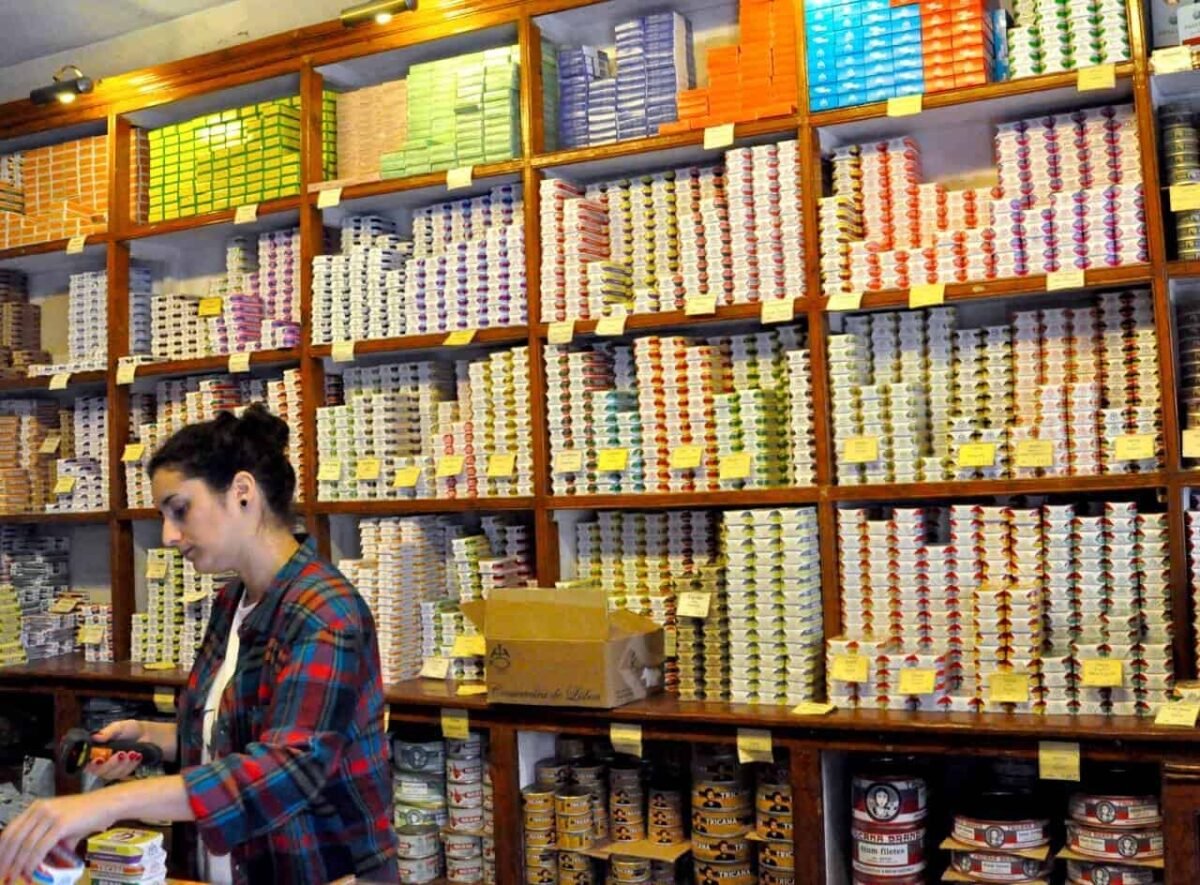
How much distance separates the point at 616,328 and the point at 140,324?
8.08 feet

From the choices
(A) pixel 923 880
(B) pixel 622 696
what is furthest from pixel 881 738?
(B) pixel 622 696

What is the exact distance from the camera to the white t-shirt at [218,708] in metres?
2.36

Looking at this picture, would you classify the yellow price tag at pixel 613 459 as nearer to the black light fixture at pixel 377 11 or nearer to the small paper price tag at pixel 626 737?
the small paper price tag at pixel 626 737

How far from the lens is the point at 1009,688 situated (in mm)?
3305

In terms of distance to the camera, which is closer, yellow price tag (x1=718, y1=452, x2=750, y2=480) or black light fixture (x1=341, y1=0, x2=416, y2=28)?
yellow price tag (x1=718, y1=452, x2=750, y2=480)

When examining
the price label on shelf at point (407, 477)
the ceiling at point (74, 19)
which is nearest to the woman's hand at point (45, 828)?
the price label on shelf at point (407, 477)

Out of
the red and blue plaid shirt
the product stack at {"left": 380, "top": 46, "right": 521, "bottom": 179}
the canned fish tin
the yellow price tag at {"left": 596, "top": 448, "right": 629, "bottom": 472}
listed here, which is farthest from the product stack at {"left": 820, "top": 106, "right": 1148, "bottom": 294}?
the canned fish tin

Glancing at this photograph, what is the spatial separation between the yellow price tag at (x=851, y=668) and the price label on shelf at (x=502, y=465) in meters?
1.32

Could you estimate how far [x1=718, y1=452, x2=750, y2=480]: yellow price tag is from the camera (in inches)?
148

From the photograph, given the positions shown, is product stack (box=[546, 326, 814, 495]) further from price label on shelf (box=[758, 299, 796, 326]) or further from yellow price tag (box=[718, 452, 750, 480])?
price label on shelf (box=[758, 299, 796, 326])

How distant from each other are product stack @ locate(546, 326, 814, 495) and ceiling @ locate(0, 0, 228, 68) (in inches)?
109

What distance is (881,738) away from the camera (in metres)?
3.29

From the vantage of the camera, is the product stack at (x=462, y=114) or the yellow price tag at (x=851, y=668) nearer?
the yellow price tag at (x=851, y=668)

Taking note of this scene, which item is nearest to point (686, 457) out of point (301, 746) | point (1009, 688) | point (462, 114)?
point (1009, 688)
